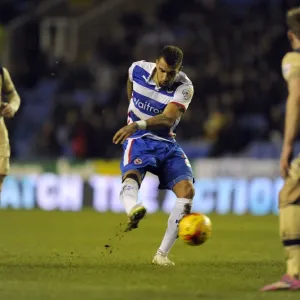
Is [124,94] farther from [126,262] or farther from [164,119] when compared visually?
[164,119]

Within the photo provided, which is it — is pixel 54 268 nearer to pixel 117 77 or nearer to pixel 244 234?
pixel 244 234

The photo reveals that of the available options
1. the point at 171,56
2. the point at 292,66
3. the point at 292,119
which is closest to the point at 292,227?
the point at 292,119

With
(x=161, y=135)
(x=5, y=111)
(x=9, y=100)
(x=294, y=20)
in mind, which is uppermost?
(x=294, y=20)

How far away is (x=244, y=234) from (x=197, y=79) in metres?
7.83

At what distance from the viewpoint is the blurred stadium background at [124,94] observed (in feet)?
62.5

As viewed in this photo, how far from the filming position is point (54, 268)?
29.3ft

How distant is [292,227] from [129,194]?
2.17 metres

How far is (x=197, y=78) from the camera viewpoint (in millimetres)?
21578

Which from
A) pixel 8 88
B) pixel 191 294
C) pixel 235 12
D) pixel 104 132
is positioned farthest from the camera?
pixel 235 12

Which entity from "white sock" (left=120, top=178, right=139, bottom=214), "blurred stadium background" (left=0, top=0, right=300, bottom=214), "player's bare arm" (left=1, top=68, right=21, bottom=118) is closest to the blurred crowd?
"blurred stadium background" (left=0, top=0, right=300, bottom=214)

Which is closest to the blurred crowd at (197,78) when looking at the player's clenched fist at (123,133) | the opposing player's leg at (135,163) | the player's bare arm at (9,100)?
the player's bare arm at (9,100)

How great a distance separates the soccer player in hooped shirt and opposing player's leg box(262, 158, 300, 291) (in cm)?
219

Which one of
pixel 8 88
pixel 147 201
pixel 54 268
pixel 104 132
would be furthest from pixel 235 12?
pixel 54 268

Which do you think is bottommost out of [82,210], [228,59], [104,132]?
[82,210]
